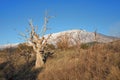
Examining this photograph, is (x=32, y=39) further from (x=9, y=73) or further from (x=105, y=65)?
(x=105, y=65)

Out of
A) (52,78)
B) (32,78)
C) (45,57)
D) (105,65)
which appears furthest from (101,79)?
(45,57)

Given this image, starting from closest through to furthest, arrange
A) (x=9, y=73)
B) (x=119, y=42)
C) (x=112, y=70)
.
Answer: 1. (x=112, y=70)
2. (x=119, y=42)
3. (x=9, y=73)

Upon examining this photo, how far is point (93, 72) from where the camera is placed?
10.9 metres

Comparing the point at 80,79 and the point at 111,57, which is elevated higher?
the point at 111,57

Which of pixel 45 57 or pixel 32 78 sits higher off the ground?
pixel 45 57

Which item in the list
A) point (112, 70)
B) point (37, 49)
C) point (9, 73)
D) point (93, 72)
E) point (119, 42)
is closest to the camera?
point (112, 70)

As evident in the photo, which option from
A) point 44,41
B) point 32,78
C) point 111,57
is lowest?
point 32,78

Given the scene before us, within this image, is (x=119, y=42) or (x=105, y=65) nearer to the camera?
(x=105, y=65)

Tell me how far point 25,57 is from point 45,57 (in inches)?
135

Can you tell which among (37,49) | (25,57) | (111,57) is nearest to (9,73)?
(37,49)

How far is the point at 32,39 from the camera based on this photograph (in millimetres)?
24125

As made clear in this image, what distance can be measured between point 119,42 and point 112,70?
229 inches

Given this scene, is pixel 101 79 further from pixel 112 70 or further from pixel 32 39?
pixel 32 39

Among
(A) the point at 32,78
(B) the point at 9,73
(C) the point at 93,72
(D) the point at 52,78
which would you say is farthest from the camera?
(B) the point at 9,73
